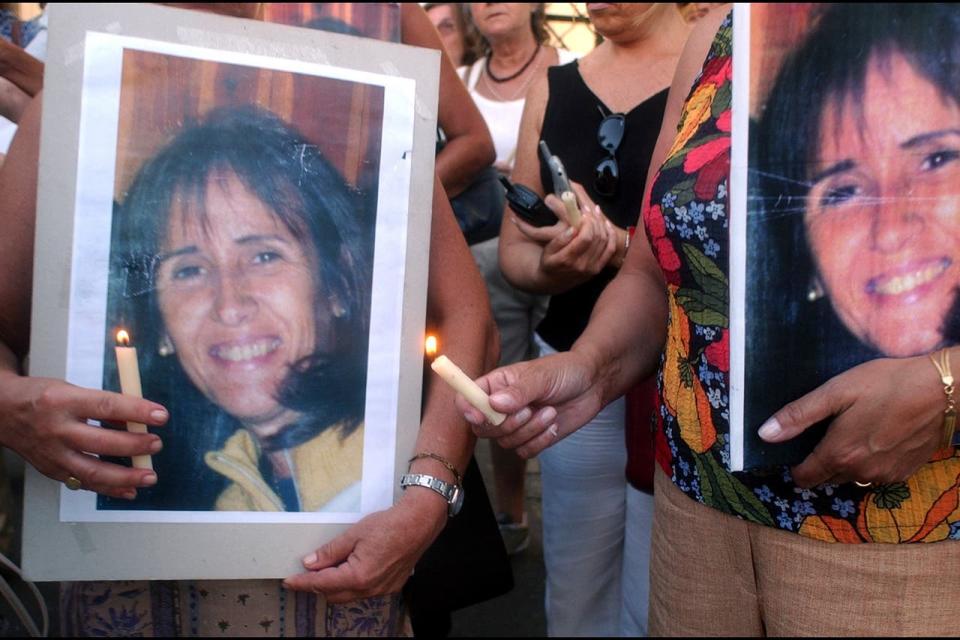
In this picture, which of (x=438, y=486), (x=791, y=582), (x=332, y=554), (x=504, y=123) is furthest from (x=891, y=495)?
(x=504, y=123)

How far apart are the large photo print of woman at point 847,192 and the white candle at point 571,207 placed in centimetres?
70

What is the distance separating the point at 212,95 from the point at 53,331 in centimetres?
38

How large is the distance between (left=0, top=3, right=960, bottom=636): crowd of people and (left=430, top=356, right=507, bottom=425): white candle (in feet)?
0.09

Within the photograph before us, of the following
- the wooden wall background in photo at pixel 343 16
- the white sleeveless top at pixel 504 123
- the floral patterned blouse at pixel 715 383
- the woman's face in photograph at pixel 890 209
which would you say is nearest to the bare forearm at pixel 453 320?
the floral patterned blouse at pixel 715 383

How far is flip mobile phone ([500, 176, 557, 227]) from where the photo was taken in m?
1.68

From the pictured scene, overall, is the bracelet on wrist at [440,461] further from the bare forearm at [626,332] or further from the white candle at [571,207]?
the white candle at [571,207]

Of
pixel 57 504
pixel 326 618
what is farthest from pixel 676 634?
pixel 57 504

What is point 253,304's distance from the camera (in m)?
1.09

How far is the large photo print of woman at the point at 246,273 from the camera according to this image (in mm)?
1050

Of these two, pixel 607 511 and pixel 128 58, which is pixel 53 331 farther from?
pixel 607 511

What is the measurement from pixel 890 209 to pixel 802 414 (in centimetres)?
25

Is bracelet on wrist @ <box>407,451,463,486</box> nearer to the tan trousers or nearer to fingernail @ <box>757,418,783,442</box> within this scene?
the tan trousers

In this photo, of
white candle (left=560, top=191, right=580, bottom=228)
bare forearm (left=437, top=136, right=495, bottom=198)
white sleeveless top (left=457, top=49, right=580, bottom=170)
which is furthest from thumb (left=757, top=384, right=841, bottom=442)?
white sleeveless top (left=457, top=49, right=580, bottom=170)

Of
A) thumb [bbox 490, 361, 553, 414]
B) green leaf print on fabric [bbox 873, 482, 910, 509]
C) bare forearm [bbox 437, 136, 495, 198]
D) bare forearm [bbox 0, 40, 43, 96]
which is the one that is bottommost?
green leaf print on fabric [bbox 873, 482, 910, 509]
